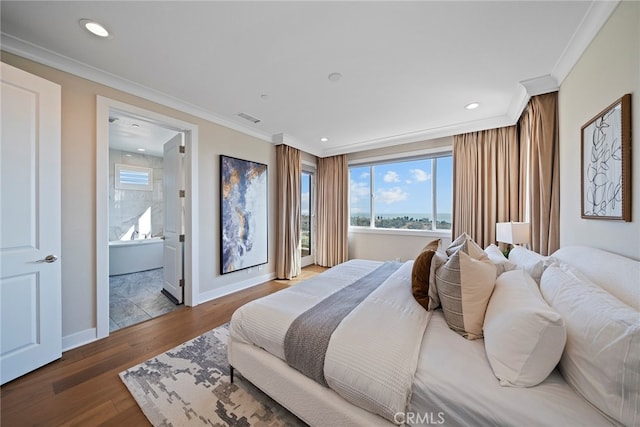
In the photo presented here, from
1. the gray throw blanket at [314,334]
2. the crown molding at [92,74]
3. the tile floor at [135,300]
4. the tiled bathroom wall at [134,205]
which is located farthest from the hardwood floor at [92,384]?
the tiled bathroom wall at [134,205]

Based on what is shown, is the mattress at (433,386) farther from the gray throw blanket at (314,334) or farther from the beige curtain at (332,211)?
the beige curtain at (332,211)

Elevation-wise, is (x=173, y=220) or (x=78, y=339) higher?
(x=173, y=220)

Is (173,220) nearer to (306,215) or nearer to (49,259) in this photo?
(49,259)

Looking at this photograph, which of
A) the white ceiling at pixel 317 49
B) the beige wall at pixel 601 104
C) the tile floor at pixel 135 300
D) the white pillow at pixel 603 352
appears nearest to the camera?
the white pillow at pixel 603 352

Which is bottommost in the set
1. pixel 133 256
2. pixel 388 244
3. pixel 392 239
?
pixel 133 256

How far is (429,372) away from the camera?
967mm

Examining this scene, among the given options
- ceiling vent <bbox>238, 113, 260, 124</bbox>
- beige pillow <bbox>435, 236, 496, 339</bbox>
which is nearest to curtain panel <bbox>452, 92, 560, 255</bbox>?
beige pillow <bbox>435, 236, 496, 339</bbox>

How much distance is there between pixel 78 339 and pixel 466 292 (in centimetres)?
327

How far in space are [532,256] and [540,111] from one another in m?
1.59

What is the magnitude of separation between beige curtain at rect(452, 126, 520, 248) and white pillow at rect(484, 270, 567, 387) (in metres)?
2.73

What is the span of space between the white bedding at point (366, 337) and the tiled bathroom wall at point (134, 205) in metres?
5.17

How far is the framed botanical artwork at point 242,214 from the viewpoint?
3.32 m

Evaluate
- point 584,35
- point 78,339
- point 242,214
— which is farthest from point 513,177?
point 78,339

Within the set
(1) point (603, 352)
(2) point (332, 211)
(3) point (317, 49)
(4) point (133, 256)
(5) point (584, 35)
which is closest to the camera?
(1) point (603, 352)
